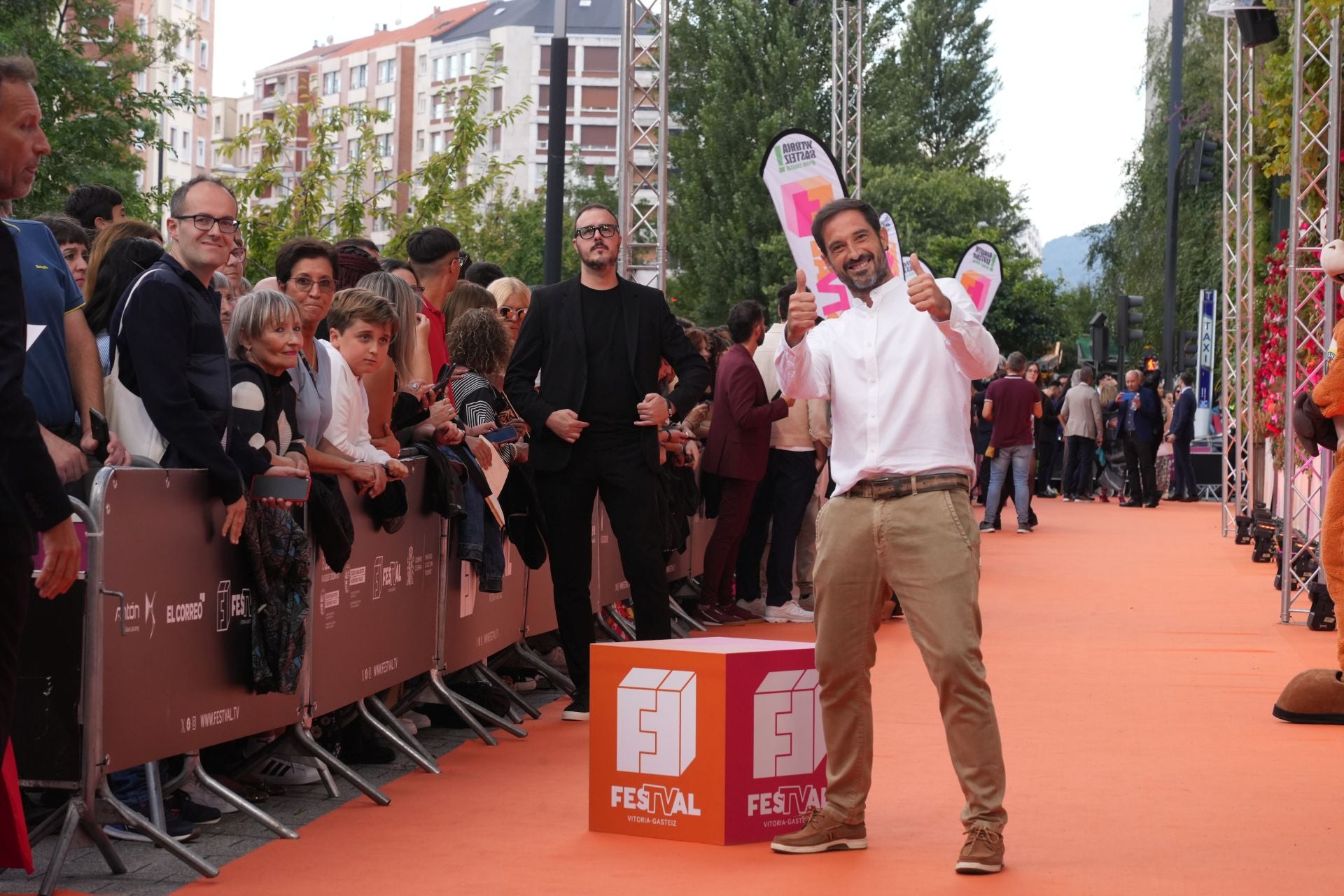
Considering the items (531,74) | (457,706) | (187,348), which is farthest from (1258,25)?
(531,74)

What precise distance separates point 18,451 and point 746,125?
146 feet

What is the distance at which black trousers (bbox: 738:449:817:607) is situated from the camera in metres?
12.4

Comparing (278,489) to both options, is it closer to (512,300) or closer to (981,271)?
(512,300)

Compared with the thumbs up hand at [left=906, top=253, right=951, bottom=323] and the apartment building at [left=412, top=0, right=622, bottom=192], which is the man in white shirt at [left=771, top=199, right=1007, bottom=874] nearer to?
the thumbs up hand at [left=906, top=253, right=951, bottom=323]

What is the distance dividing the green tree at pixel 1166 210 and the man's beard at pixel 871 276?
28.7 m

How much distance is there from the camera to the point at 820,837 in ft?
18.4

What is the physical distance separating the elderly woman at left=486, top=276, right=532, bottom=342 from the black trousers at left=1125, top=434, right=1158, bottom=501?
19148 mm

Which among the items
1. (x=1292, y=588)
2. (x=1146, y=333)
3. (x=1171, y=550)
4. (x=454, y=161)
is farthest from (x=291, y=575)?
(x=1146, y=333)

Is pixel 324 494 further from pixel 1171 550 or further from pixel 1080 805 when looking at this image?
pixel 1171 550

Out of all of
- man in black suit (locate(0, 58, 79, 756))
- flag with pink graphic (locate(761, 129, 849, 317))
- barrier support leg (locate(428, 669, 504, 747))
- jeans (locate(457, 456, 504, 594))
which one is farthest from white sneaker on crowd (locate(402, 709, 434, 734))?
flag with pink graphic (locate(761, 129, 849, 317))

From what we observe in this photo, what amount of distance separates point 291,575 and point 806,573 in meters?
7.46

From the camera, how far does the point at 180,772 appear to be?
19.2 feet

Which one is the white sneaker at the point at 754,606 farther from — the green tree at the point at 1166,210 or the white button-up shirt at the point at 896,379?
the green tree at the point at 1166,210

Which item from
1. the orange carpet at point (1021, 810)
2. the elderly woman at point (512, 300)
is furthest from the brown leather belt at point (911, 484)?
the elderly woman at point (512, 300)
